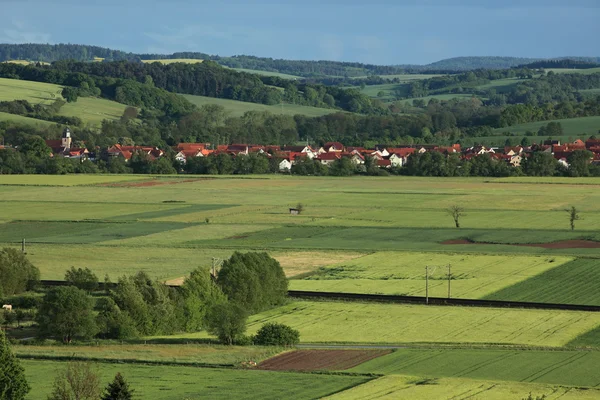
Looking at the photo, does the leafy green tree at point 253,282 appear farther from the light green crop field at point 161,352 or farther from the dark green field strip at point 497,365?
the dark green field strip at point 497,365

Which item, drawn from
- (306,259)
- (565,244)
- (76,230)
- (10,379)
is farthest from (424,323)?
(76,230)

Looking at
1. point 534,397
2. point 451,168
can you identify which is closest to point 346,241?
point 534,397

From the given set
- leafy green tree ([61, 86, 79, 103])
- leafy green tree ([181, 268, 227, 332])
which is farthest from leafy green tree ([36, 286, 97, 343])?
leafy green tree ([61, 86, 79, 103])

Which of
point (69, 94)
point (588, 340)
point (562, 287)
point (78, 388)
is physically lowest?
point (588, 340)

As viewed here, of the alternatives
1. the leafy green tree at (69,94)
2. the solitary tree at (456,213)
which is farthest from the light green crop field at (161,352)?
the leafy green tree at (69,94)

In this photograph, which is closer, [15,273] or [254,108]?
[15,273]

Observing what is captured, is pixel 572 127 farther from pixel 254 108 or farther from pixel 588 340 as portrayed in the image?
Result: pixel 588 340
